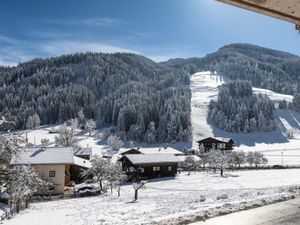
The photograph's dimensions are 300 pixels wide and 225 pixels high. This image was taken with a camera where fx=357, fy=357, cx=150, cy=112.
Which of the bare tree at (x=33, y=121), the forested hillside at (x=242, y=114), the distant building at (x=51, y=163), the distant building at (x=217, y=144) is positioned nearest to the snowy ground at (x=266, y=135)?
the forested hillside at (x=242, y=114)

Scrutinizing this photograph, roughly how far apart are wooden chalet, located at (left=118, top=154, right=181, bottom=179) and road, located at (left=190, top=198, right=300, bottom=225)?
54876mm

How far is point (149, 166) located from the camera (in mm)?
67875

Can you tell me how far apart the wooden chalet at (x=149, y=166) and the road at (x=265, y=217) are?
2160 inches

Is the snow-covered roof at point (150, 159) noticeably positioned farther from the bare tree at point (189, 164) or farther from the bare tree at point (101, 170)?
the bare tree at point (101, 170)

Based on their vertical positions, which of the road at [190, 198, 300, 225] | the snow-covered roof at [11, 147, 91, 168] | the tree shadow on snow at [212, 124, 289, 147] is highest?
the tree shadow on snow at [212, 124, 289, 147]

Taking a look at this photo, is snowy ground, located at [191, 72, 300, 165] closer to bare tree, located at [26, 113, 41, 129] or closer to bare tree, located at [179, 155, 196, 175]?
bare tree, located at [179, 155, 196, 175]

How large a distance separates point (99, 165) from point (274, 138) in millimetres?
118046

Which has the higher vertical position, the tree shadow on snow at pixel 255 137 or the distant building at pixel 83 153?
the tree shadow on snow at pixel 255 137

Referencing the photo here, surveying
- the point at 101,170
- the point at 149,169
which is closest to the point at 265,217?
the point at 101,170

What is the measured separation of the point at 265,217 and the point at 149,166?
5809 centimetres

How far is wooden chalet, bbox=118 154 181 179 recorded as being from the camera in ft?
219

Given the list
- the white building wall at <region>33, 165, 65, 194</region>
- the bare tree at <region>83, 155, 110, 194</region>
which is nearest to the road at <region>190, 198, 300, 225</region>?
the bare tree at <region>83, 155, 110, 194</region>

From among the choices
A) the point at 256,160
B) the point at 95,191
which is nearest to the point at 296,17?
the point at 95,191

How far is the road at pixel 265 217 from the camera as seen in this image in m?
9.83
